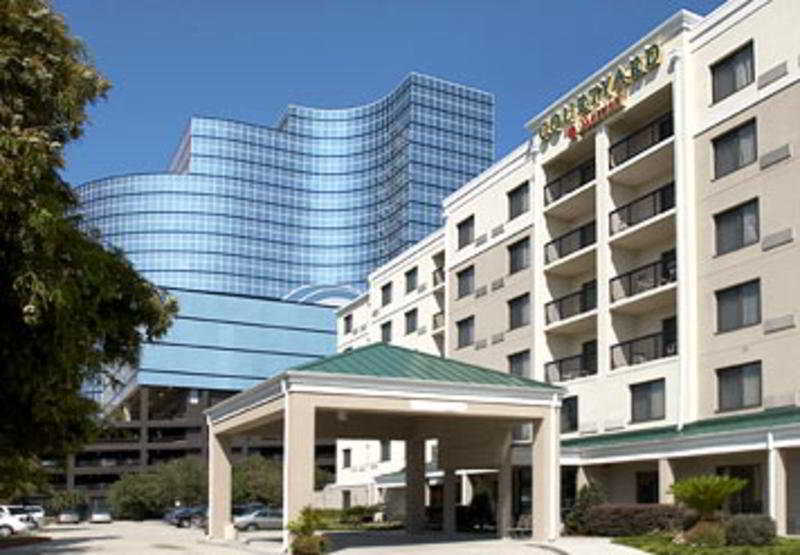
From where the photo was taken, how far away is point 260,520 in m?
59.0

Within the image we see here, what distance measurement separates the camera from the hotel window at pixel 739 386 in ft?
119

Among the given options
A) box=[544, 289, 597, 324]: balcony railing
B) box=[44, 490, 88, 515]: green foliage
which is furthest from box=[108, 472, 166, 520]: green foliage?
box=[544, 289, 597, 324]: balcony railing

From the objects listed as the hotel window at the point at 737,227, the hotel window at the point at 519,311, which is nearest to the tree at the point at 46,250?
the hotel window at the point at 737,227

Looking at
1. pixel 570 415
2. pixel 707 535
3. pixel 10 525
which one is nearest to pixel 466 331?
pixel 570 415

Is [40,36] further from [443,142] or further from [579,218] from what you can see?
[443,142]

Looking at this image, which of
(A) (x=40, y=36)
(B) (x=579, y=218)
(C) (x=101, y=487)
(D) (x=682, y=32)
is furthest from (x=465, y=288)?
(C) (x=101, y=487)

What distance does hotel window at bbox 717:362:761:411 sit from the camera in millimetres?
36203

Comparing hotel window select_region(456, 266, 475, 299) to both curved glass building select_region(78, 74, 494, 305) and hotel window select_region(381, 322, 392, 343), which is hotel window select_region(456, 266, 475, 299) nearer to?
hotel window select_region(381, 322, 392, 343)

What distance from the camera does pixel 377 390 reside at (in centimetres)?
3228

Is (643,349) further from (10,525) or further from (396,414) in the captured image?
(10,525)

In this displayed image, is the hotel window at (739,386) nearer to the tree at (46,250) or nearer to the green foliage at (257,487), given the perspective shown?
the tree at (46,250)

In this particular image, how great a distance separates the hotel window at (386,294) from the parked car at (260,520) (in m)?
17.7

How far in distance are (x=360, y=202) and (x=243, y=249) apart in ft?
73.4

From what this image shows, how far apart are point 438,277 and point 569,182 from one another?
54.4 feet
